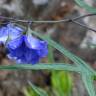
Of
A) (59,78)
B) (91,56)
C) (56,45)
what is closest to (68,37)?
(91,56)

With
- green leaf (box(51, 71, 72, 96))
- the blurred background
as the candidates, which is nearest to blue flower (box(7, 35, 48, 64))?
green leaf (box(51, 71, 72, 96))

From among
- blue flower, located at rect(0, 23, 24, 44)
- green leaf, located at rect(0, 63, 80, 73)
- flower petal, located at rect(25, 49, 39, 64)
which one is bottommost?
green leaf, located at rect(0, 63, 80, 73)

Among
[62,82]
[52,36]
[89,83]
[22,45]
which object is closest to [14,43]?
[22,45]

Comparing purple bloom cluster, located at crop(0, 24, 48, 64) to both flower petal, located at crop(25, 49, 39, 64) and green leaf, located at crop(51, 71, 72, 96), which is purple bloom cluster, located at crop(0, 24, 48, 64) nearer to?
flower petal, located at crop(25, 49, 39, 64)

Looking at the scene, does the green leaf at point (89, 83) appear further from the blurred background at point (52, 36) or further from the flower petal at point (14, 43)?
the blurred background at point (52, 36)

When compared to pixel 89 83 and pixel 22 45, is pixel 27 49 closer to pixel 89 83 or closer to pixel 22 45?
pixel 22 45

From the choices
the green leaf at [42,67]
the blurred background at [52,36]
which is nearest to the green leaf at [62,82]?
the blurred background at [52,36]
